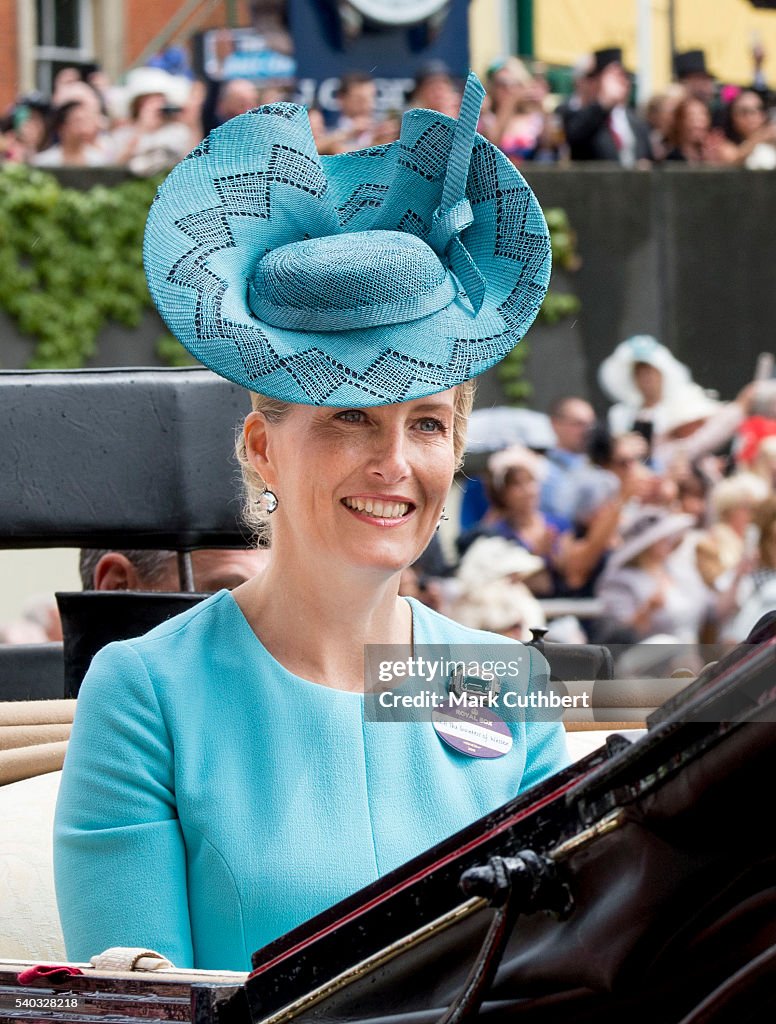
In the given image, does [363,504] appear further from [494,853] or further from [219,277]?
[494,853]

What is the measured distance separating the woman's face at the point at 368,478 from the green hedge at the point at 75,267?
17.3 ft

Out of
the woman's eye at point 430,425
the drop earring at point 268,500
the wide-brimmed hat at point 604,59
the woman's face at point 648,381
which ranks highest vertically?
the wide-brimmed hat at point 604,59

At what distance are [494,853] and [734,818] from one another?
143mm

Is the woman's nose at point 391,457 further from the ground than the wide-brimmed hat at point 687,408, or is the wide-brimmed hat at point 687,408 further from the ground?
the woman's nose at point 391,457

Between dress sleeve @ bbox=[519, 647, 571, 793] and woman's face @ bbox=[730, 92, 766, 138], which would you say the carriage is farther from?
woman's face @ bbox=[730, 92, 766, 138]

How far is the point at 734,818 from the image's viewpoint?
0.85m

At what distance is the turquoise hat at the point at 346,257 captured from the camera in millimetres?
1390

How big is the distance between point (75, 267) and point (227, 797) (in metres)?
5.83

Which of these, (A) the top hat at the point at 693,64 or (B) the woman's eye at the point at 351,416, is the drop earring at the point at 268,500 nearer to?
(B) the woman's eye at the point at 351,416

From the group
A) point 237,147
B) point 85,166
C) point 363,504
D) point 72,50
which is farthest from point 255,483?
point 72,50

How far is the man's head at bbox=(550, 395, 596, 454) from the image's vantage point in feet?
18.4

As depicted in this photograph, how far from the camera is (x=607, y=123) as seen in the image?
22.1ft

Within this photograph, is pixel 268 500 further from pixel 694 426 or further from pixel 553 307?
pixel 553 307

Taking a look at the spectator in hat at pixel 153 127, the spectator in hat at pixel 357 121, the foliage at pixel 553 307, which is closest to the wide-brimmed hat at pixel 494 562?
the foliage at pixel 553 307
